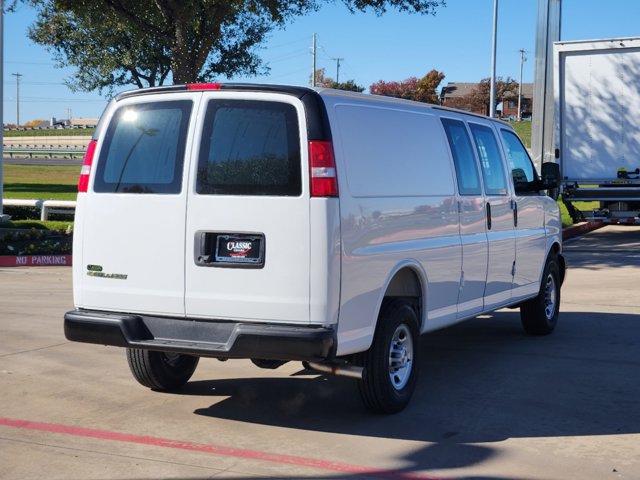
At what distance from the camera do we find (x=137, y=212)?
6293 millimetres

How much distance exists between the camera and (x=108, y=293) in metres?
6.35

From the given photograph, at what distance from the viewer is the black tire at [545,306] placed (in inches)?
386

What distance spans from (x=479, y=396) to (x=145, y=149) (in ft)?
10.3

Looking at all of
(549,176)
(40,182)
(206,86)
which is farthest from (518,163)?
(40,182)

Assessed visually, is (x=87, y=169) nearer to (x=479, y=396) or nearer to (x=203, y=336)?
(x=203, y=336)

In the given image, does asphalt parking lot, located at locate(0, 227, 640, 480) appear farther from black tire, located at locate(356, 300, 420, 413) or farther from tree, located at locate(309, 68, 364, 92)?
tree, located at locate(309, 68, 364, 92)

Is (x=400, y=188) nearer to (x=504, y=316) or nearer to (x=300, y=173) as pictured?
(x=300, y=173)

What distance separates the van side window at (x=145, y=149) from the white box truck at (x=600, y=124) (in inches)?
601

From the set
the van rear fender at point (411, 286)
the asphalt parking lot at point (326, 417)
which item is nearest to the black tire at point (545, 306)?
the asphalt parking lot at point (326, 417)

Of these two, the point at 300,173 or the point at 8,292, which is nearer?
the point at 300,173

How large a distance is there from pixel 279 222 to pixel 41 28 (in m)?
23.0

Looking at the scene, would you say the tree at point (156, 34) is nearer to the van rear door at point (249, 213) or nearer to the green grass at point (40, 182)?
the green grass at point (40, 182)

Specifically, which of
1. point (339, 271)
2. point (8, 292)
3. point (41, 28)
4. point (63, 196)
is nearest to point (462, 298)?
point (339, 271)

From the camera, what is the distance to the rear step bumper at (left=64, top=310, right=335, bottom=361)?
575cm
